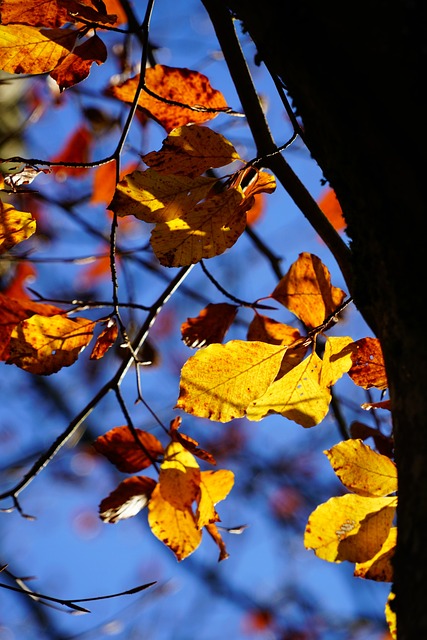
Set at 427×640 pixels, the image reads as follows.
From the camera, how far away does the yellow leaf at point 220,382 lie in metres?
0.77

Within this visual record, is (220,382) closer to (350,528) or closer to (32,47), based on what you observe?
(350,528)

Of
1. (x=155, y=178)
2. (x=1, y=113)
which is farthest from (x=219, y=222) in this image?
(x=1, y=113)

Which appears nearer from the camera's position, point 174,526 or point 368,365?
point 368,365

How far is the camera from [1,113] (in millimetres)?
2172

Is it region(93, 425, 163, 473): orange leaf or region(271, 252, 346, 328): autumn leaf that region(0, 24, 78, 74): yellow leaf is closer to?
region(271, 252, 346, 328): autumn leaf

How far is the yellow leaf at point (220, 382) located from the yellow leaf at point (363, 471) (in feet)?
0.40

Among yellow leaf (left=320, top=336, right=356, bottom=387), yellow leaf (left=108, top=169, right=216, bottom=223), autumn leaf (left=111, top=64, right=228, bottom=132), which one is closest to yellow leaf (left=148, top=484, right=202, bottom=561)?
yellow leaf (left=320, top=336, right=356, bottom=387)

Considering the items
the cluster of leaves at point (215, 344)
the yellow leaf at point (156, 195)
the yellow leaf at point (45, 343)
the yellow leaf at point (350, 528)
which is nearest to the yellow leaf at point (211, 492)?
the cluster of leaves at point (215, 344)

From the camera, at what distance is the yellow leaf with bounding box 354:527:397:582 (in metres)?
0.77

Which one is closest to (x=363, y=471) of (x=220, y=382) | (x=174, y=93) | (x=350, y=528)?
(x=350, y=528)

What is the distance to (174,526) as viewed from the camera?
893 mm

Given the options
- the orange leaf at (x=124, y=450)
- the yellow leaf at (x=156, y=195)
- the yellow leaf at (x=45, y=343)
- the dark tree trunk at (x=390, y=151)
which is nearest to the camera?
the dark tree trunk at (x=390, y=151)

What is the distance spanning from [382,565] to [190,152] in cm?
55

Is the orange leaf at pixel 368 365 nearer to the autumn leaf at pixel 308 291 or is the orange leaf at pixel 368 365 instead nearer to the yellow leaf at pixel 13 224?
the autumn leaf at pixel 308 291
